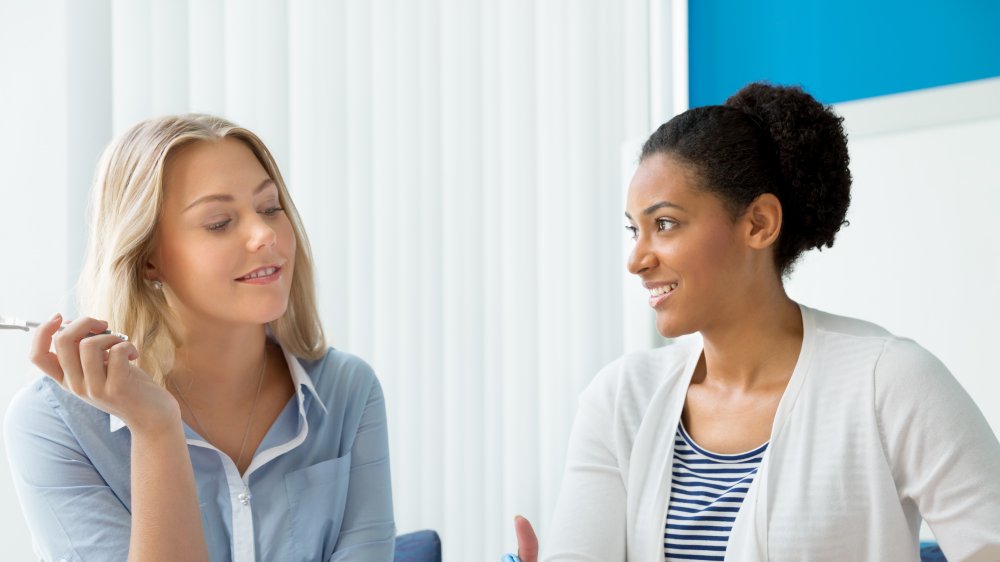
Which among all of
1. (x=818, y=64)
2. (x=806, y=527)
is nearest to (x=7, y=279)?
(x=806, y=527)

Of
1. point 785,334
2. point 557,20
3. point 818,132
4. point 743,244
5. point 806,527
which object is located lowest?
point 806,527

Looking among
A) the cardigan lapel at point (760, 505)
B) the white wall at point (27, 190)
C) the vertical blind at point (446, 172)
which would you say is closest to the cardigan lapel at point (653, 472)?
the cardigan lapel at point (760, 505)

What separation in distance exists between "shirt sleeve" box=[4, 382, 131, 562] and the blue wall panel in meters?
2.11

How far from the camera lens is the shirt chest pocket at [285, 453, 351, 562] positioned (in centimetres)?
144

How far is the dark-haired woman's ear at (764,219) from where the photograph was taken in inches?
59.4

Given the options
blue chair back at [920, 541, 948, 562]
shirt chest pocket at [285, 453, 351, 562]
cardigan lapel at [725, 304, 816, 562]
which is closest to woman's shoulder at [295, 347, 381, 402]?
shirt chest pocket at [285, 453, 351, 562]

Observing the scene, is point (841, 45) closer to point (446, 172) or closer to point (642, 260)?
point (446, 172)

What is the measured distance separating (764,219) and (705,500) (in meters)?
0.45

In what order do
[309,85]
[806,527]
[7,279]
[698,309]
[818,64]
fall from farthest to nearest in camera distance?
[818,64] → [309,85] → [7,279] → [698,309] → [806,527]

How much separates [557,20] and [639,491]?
5.30ft

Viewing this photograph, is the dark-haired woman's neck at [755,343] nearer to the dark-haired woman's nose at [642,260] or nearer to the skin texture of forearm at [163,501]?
the dark-haired woman's nose at [642,260]

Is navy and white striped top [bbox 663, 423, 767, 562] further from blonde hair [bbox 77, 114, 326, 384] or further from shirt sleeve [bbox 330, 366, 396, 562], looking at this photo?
blonde hair [bbox 77, 114, 326, 384]

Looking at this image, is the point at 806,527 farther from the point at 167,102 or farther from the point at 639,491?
the point at 167,102

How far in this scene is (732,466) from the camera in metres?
1.45
